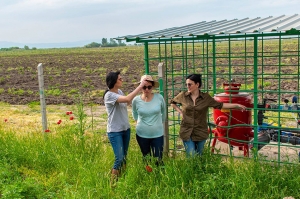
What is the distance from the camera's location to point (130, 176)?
4973mm

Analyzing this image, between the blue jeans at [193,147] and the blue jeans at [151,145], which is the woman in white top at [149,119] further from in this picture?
the blue jeans at [193,147]

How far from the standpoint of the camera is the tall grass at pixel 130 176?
4.53 metres

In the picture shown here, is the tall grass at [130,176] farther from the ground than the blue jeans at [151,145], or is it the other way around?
the blue jeans at [151,145]

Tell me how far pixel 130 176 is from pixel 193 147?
3.18ft

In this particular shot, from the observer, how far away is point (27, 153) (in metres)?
6.34

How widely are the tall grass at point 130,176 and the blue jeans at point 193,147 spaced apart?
118mm

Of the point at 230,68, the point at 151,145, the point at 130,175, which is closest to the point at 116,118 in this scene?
the point at 151,145

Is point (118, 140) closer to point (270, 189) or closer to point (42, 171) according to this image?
point (42, 171)

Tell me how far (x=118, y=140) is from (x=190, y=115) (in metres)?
1.06

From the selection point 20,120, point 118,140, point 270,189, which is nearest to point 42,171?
point 118,140

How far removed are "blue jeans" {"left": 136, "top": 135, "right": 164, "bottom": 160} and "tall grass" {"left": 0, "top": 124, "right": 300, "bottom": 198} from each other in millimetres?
160

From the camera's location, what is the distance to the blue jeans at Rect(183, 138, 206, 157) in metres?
5.19

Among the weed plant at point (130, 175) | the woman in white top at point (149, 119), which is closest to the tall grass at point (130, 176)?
the weed plant at point (130, 175)

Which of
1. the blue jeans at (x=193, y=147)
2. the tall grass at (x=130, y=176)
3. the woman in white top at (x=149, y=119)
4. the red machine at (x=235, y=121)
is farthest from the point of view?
the red machine at (x=235, y=121)
